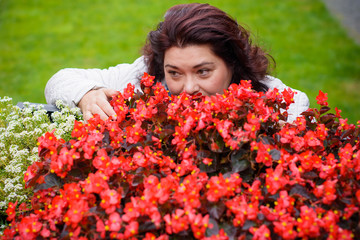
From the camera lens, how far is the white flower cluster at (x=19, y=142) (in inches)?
71.4

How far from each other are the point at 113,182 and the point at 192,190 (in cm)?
31

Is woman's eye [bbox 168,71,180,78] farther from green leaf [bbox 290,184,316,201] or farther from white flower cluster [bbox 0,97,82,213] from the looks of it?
green leaf [bbox 290,184,316,201]

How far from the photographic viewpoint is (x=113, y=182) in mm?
1465

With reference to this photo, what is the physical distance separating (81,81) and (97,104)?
1.09 ft

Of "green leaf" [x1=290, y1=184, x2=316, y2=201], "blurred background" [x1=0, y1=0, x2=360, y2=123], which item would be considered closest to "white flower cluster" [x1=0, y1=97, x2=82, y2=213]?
"green leaf" [x1=290, y1=184, x2=316, y2=201]

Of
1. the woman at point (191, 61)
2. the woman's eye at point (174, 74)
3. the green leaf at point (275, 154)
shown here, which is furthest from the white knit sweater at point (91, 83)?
the green leaf at point (275, 154)

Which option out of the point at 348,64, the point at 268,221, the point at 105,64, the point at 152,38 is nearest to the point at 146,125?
the point at 268,221

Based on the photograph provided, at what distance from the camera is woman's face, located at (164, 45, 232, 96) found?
89.4 inches

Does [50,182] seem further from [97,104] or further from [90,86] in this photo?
[90,86]

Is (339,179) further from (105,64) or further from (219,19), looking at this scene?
(105,64)

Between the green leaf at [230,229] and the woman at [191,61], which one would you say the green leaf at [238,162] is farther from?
the woman at [191,61]

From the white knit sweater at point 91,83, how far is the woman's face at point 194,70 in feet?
1.45

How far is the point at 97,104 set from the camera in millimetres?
2156

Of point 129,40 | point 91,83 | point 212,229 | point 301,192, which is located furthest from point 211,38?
point 129,40
